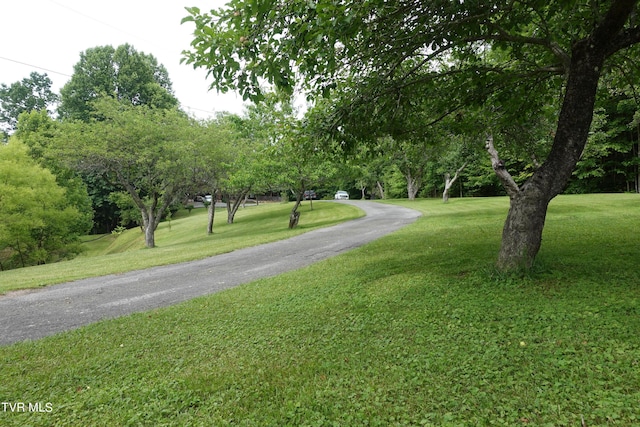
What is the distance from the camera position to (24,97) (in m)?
39.9

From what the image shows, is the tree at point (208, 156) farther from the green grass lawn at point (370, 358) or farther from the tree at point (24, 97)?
the tree at point (24, 97)

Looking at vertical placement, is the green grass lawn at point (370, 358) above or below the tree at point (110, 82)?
below

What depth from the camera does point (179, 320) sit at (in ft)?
16.3

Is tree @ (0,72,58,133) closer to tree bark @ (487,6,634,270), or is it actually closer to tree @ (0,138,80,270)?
tree @ (0,138,80,270)

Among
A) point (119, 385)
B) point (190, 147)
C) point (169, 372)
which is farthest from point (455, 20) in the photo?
point (190, 147)

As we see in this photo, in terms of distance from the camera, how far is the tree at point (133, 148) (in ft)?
56.1

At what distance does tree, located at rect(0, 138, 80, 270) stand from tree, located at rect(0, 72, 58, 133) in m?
23.7

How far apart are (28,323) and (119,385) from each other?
142 inches

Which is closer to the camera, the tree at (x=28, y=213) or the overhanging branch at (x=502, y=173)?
→ the overhanging branch at (x=502, y=173)

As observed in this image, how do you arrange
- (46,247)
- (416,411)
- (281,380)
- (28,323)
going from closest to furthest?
1. (416,411)
2. (281,380)
3. (28,323)
4. (46,247)

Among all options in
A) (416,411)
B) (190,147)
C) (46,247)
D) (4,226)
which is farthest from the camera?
(46,247)

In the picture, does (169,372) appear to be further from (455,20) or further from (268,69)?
(455,20)

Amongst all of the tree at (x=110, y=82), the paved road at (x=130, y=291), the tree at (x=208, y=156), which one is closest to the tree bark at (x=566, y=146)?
the paved road at (x=130, y=291)

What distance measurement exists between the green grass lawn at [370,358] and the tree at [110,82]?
3419cm
